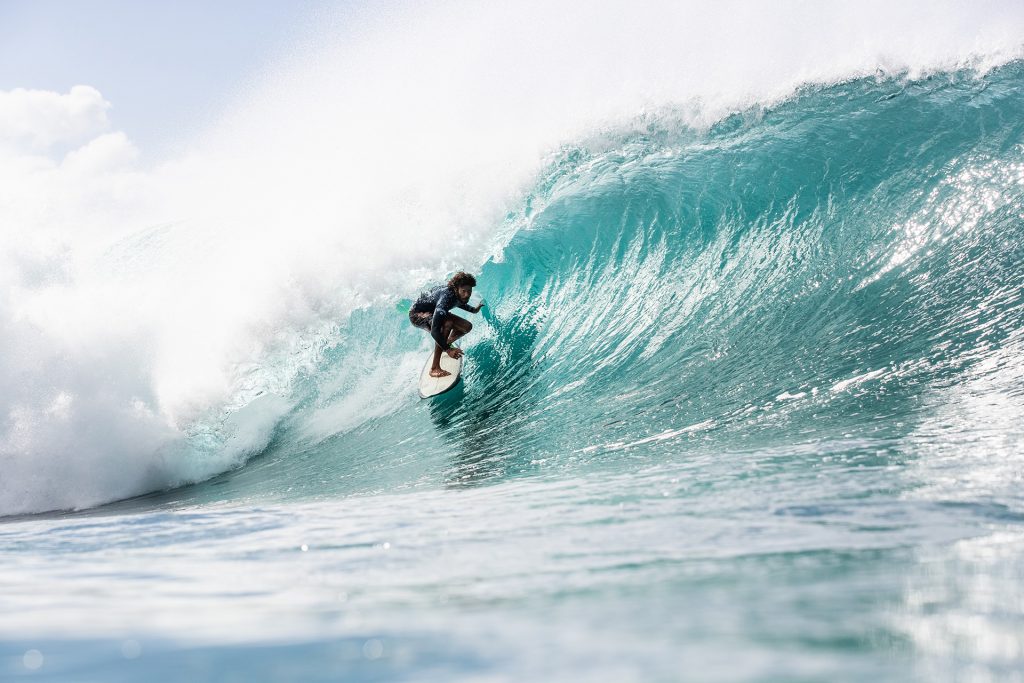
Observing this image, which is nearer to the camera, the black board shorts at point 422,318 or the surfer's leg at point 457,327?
the surfer's leg at point 457,327

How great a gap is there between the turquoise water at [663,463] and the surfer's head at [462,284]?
3.24 ft

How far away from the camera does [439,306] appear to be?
7414mm

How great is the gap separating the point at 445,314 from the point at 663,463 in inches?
138

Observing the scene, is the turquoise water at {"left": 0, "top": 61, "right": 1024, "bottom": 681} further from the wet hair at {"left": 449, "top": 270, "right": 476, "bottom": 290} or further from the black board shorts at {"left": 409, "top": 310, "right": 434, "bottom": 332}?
the wet hair at {"left": 449, "top": 270, "right": 476, "bottom": 290}

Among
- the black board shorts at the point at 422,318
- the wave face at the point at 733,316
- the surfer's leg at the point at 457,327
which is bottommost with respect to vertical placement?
the wave face at the point at 733,316

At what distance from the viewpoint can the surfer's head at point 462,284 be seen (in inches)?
291

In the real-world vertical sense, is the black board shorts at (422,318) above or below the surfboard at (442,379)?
above

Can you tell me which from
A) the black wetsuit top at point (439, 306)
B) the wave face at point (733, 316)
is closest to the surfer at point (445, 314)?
the black wetsuit top at point (439, 306)

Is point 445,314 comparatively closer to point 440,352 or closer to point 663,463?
point 440,352

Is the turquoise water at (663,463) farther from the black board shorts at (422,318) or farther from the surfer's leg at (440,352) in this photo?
the black board shorts at (422,318)

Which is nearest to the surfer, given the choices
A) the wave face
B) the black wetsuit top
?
the black wetsuit top

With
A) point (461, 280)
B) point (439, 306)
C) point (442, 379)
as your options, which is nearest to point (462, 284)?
point (461, 280)

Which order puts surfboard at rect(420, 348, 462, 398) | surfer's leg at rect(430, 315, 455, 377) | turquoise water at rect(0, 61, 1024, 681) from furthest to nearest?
surfboard at rect(420, 348, 462, 398)
surfer's leg at rect(430, 315, 455, 377)
turquoise water at rect(0, 61, 1024, 681)

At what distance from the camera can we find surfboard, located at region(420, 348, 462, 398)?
25.7 feet
